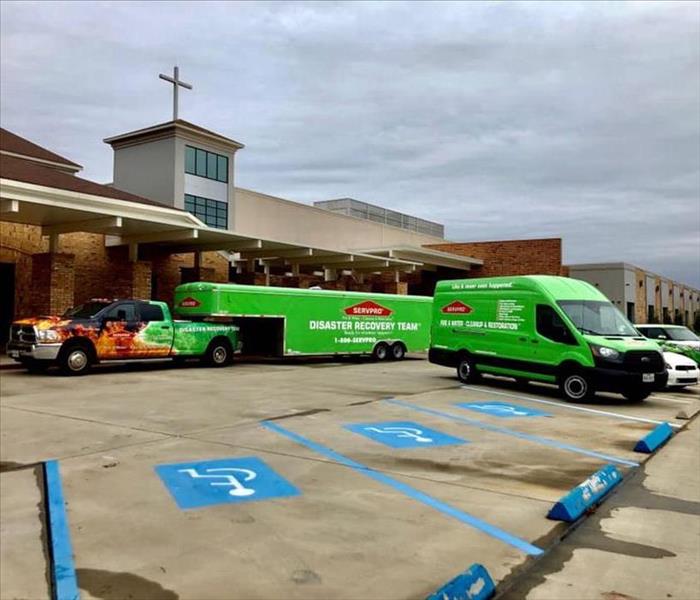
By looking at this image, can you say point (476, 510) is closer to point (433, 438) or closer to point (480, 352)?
point (433, 438)

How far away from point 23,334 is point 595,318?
46.5 feet

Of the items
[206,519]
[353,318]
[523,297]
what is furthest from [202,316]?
[206,519]

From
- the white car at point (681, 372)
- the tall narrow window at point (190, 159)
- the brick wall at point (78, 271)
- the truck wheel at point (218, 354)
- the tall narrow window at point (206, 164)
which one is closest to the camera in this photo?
the white car at point (681, 372)

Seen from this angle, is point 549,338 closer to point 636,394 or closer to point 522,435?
point 636,394

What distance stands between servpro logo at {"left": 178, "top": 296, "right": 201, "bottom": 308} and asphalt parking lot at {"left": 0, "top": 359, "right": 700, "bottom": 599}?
23.9ft

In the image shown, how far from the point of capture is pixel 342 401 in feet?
41.1

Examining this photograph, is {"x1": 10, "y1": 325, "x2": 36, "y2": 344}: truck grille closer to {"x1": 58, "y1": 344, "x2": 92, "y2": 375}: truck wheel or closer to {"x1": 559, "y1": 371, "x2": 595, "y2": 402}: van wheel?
{"x1": 58, "y1": 344, "x2": 92, "y2": 375}: truck wheel

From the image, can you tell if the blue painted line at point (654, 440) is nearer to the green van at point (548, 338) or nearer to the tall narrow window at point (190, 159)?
the green van at point (548, 338)

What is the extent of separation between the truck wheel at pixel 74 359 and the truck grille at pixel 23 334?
813 millimetres

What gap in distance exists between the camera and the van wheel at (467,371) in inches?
642

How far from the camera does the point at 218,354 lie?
20609 mm

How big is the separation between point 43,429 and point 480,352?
33.7 feet

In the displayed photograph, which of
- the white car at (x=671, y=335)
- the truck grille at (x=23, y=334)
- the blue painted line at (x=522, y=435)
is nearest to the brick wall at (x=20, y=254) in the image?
the truck grille at (x=23, y=334)

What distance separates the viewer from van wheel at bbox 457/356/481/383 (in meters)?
16.3
